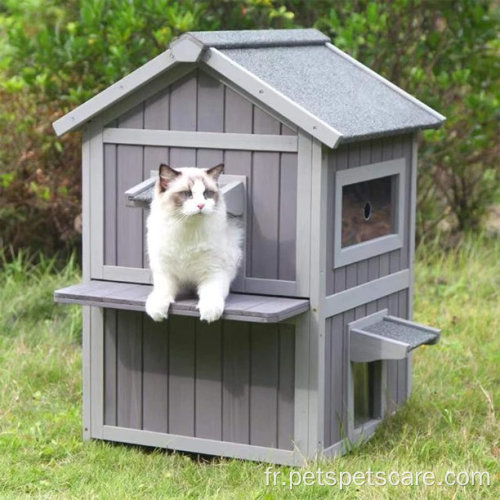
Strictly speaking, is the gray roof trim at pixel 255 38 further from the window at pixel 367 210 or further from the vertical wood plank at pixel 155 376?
the vertical wood plank at pixel 155 376

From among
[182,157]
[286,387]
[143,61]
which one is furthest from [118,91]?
[143,61]

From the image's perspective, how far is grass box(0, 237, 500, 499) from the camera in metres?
4.65

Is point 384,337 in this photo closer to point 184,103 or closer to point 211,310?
point 211,310

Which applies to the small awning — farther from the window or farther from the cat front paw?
the cat front paw

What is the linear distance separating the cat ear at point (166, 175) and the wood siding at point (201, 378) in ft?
2.28

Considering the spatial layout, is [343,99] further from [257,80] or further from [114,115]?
[114,115]

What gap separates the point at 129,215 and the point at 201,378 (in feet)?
2.61

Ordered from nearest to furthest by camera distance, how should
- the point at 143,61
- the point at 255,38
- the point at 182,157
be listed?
the point at 182,157, the point at 255,38, the point at 143,61

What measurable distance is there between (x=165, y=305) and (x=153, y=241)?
0.90ft

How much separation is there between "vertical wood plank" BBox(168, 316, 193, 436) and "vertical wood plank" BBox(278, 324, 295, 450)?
415 mm

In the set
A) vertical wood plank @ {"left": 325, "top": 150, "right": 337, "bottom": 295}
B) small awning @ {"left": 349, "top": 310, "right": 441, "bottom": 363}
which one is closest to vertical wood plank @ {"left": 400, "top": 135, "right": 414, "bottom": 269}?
small awning @ {"left": 349, "top": 310, "right": 441, "bottom": 363}

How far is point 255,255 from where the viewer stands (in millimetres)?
4863

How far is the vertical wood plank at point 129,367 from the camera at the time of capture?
16.9 ft

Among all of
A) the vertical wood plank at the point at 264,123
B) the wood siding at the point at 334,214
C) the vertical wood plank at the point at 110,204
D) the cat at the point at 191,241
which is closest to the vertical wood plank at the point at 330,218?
the wood siding at the point at 334,214
